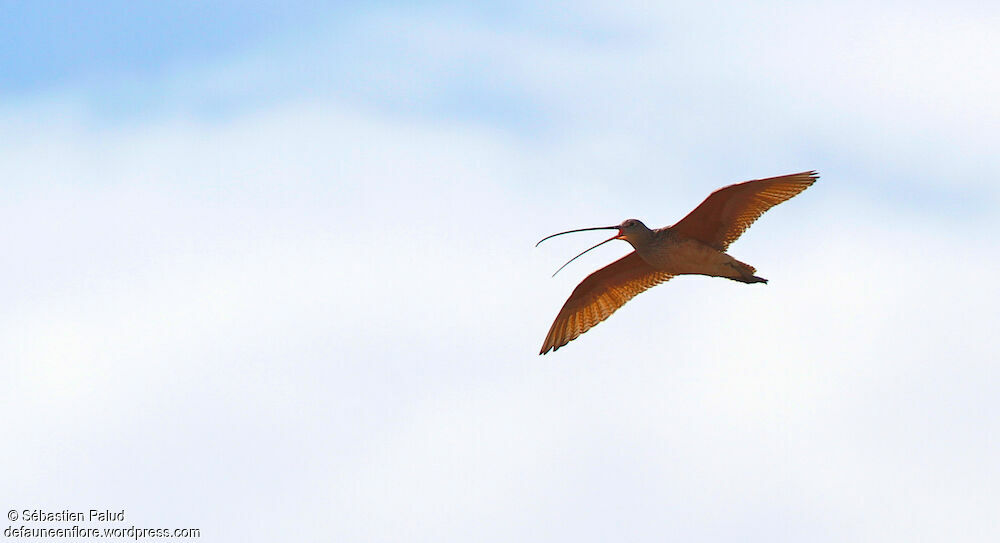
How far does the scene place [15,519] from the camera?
2052 cm

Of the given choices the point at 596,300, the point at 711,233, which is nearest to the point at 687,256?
the point at 711,233

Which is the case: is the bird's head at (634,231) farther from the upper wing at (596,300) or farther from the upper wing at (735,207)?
the upper wing at (596,300)

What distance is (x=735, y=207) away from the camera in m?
19.8

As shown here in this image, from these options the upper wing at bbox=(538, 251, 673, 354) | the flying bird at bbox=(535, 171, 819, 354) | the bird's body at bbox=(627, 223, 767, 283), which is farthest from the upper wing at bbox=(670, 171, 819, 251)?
the upper wing at bbox=(538, 251, 673, 354)

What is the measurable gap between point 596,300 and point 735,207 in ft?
10.8

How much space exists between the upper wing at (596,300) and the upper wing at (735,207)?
6.30 ft

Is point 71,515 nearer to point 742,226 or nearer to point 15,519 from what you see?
point 15,519

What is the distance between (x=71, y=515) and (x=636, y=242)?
391 inches

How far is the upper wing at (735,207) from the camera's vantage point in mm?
19281

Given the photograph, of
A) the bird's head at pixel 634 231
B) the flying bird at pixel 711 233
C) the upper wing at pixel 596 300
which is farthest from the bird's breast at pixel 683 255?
the upper wing at pixel 596 300

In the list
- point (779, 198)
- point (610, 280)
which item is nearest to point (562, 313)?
point (610, 280)

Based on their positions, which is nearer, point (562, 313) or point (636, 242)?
point (636, 242)

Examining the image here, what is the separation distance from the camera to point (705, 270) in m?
20.2

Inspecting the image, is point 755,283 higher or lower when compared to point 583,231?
lower
